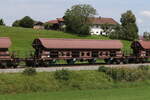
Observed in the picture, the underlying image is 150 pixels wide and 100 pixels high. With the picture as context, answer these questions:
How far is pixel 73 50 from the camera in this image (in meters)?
40.6

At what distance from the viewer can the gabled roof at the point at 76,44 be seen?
3912 cm

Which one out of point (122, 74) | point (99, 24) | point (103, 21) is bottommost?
point (122, 74)

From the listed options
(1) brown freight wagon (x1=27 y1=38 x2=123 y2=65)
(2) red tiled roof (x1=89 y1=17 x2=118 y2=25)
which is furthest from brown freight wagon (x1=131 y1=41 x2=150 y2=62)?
(2) red tiled roof (x1=89 y1=17 x2=118 y2=25)

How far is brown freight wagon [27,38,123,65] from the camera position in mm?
38469

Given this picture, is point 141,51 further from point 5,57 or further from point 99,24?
point 99,24

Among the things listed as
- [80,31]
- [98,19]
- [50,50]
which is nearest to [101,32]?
[98,19]

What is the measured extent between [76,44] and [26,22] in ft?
294

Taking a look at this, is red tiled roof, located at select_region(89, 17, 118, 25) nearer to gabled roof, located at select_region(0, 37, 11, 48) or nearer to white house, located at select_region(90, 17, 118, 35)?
white house, located at select_region(90, 17, 118, 35)

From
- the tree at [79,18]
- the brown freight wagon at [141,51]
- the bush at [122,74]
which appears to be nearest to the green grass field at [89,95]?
the bush at [122,74]

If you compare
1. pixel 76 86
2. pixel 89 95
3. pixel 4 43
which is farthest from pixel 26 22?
pixel 89 95

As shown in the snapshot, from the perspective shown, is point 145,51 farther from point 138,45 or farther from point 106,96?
point 106,96

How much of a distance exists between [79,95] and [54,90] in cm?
296

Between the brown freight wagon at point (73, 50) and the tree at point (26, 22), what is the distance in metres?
86.1

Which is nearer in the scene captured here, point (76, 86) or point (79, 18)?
point (76, 86)
